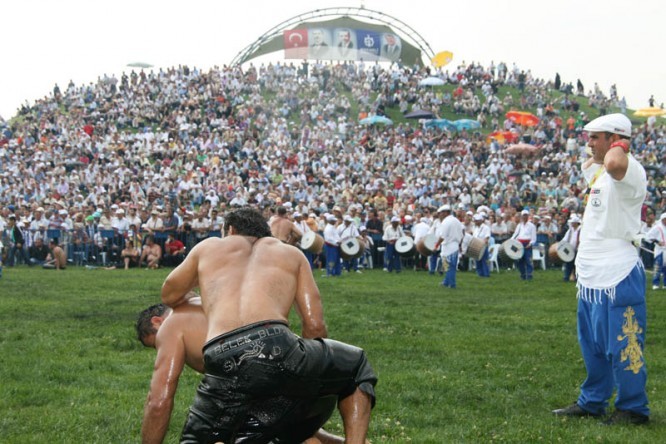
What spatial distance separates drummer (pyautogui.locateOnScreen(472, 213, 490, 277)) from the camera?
76.7ft

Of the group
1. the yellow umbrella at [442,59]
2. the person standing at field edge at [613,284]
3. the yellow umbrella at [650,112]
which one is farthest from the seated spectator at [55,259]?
the yellow umbrella at [442,59]

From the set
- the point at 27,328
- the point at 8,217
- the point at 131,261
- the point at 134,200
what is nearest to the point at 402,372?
the point at 27,328

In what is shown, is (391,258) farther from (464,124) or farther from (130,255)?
(464,124)

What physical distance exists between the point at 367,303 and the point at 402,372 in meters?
6.43

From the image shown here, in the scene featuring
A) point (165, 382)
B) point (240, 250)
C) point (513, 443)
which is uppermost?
point (240, 250)

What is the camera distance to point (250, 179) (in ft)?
115

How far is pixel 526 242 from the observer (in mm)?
23359

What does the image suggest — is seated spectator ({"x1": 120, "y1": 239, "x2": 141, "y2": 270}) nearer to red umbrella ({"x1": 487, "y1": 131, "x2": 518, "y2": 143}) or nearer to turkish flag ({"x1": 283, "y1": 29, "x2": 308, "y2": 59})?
red umbrella ({"x1": 487, "y1": 131, "x2": 518, "y2": 143})

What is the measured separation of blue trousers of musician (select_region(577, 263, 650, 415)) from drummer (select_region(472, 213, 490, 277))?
15992mm

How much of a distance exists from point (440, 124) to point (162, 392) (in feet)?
140

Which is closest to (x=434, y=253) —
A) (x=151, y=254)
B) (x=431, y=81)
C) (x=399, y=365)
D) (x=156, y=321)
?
(x=151, y=254)

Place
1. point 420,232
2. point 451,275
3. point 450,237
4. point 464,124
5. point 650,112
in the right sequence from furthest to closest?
point 464,124, point 650,112, point 420,232, point 450,237, point 451,275

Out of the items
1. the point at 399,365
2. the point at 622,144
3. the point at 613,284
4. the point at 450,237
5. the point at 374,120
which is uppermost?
the point at 374,120

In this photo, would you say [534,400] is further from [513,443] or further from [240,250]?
[240,250]
